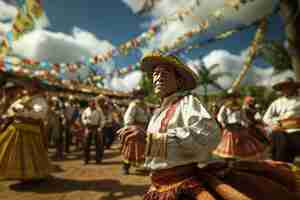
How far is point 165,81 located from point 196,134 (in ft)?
1.88

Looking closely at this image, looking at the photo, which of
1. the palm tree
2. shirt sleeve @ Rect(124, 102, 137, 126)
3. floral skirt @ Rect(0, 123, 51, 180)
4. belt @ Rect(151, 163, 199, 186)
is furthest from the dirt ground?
the palm tree

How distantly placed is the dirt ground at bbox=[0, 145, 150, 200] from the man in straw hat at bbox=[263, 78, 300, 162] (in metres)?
2.47

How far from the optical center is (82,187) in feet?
14.9

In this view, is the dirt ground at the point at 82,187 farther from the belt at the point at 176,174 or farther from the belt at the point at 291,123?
the belt at the point at 291,123

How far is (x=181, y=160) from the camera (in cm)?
165

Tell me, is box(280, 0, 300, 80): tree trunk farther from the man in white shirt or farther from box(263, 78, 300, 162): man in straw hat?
the man in white shirt

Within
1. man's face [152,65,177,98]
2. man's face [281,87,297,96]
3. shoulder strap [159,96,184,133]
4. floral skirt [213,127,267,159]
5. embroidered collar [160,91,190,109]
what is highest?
man's face [281,87,297,96]

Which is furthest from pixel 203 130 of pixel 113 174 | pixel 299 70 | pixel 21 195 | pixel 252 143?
pixel 299 70

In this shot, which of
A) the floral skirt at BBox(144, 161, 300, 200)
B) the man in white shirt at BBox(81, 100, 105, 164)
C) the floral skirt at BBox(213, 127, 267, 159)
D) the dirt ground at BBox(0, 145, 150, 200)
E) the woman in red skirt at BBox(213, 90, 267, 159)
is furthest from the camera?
the man in white shirt at BBox(81, 100, 105, 164)

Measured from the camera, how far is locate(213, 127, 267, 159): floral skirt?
6255 millimetres

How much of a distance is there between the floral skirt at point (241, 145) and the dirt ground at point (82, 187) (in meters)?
2.54

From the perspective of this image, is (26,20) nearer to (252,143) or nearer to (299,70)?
(252,143)

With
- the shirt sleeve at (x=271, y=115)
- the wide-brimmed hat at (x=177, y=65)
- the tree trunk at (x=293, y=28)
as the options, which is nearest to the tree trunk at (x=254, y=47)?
the tree trunk at (x=293, y=28)

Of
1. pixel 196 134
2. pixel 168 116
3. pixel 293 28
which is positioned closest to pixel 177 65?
pixel 168 116
